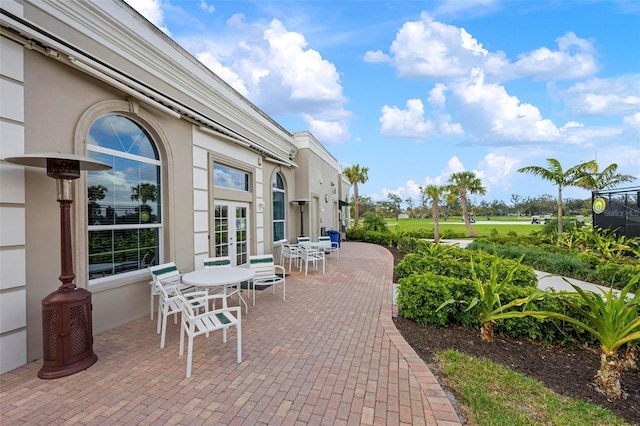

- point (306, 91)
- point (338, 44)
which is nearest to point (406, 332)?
point (338, 44)

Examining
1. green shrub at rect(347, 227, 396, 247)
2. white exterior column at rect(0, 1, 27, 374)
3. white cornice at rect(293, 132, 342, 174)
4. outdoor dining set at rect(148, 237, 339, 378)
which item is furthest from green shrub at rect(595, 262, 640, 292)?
white exterior column at rect(0, 1, 27, 374)

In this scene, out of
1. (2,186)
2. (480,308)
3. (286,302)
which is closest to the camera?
(2,186)

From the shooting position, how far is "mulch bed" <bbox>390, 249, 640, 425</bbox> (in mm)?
2832

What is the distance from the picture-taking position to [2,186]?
3242mm

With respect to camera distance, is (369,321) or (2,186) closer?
(2,186)

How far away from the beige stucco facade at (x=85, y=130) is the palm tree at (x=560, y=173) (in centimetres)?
1590

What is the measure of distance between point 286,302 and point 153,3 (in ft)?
21.9

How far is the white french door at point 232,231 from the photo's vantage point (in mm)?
7546

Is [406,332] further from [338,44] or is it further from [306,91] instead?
[306,91]

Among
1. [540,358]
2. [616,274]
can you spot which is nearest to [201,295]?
[540,358]

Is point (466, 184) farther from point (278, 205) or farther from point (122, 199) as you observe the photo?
point (122, 199)

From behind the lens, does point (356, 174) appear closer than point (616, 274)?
No

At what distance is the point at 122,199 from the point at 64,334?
95.2 inches

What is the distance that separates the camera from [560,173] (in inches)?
583
